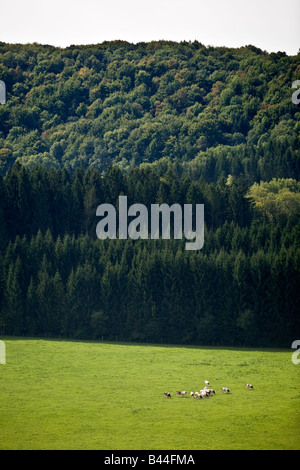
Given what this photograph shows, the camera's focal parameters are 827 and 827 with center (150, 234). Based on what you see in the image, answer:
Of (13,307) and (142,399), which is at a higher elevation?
(13,307)

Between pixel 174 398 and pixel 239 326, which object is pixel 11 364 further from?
pixel 239 326

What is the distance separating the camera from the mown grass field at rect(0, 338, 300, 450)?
5628cm

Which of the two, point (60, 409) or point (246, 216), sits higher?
point (246, 216)

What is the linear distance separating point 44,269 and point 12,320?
8.17 meters

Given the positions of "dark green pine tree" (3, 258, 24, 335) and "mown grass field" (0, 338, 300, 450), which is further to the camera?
"dark green pine tree" (3, 258, 24, 335)

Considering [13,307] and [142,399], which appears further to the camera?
[13,307]

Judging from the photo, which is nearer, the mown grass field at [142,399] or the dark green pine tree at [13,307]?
the mown grass field at [142,399]

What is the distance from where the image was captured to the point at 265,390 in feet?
237

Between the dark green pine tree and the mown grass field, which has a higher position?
the dark green pine tree

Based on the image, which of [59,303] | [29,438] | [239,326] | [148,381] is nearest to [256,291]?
[239,326]

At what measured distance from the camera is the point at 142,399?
67.8m

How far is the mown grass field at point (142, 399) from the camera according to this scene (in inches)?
2216

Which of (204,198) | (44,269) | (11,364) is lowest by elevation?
(11,364)

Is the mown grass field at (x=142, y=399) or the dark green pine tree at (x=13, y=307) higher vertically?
the dark green pine tree at (x=13, y=307)
